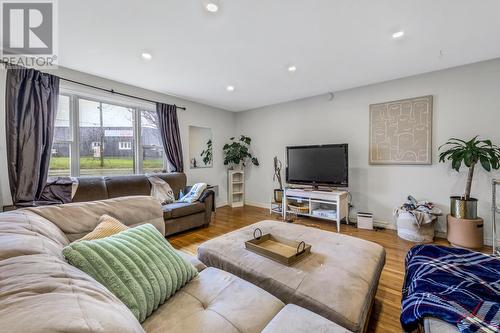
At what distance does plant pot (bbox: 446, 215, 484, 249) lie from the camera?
249cm

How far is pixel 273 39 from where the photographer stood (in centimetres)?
219

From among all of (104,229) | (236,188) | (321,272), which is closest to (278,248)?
(321,272)

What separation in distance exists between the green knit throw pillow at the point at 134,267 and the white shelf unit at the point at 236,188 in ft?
13.0

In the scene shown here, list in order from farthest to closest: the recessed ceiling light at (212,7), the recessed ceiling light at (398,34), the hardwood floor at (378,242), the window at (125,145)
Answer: the window at (125,145) < the recessed ceiling light at (398,34) < the recessed ceiling light at (212,7) < the hardwood floor at (378,242)

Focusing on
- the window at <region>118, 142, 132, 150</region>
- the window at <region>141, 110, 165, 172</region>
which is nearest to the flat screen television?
the window at <region>141, 110, 165, 172</region>

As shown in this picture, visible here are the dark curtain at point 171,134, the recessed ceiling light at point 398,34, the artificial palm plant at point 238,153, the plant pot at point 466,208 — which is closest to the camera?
the recessed ceiling light at point 398,34

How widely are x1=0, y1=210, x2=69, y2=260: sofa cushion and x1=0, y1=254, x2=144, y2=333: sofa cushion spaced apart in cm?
8

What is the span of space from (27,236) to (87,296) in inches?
21.5

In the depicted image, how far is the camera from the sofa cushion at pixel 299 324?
0.83 m

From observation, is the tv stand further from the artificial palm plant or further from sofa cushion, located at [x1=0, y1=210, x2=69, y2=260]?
sofa cushion, located at [x1=0, y1=210, x2=69, y2=260]

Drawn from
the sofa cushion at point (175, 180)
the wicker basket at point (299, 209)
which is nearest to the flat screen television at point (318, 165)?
the wicker basket at point (299, 209)

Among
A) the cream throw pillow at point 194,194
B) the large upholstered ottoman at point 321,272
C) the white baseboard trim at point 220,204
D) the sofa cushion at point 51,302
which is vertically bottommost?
the white baseboard trim at point 220,204

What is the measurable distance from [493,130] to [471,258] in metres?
2.45

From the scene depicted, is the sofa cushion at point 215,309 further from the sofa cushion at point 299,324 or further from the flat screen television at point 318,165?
the flat screen television at point 318,165
